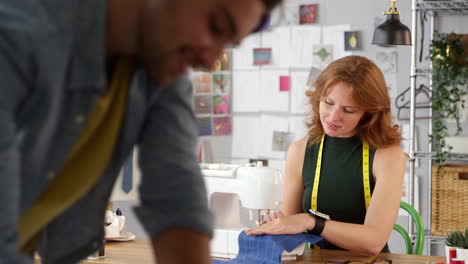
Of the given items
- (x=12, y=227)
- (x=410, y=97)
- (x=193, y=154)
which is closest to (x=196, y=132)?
(x=193, y=154)

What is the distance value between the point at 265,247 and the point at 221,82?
2.94m

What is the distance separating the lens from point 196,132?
110 centimetres

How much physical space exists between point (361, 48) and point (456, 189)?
3.90 ft

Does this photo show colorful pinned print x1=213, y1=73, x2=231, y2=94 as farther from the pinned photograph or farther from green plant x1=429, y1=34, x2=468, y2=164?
green plant x1=429, y1=34, x2=468, y2=164

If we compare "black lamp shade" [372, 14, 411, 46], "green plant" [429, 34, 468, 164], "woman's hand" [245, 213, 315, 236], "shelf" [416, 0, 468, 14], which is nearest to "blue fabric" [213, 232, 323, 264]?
"woman's hand" [245, 213, 315, 236]

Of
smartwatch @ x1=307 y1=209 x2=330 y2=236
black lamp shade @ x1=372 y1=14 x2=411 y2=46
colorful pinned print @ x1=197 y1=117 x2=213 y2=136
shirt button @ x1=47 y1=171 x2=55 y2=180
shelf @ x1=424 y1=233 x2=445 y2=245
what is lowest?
shelf @ x1=424 y1=233 x2=445 y2=245

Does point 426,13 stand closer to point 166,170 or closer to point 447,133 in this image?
point 447,133

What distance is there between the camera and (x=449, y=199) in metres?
4.10

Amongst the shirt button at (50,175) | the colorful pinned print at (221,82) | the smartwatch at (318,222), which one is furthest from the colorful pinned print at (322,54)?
the shirt button at (50,175)

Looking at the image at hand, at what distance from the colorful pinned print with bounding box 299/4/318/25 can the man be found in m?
3.91

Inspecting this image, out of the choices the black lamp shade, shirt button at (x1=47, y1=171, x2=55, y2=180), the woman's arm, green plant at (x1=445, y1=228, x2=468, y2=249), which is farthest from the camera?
the black lamp shade

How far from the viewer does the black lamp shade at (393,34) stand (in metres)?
3.96

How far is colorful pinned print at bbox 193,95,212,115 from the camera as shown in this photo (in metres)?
5.14

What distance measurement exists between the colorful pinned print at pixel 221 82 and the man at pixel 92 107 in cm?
405
